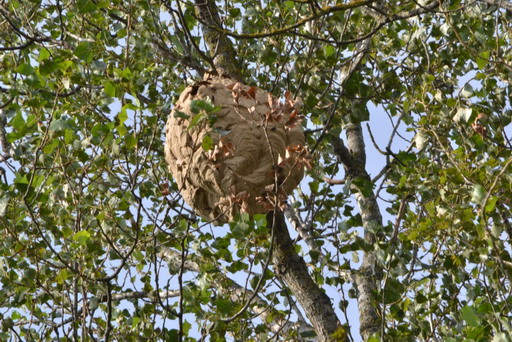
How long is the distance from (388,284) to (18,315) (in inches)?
94.8

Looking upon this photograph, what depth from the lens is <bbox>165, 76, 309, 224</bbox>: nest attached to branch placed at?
3.67 m

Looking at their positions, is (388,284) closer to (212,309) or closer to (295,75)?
(212,309)

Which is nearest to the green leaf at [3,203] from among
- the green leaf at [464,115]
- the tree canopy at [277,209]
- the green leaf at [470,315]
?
the tree canopy at [277,209]

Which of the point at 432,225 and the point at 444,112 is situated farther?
the point at 444,112

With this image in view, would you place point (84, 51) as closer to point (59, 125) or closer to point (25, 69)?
point (25, 69)

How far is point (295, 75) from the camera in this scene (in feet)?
16.5

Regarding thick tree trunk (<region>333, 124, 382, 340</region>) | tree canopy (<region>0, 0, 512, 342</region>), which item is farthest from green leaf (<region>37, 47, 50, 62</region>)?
thick tree trunk (<region>333, 124, 382, 340</region>)

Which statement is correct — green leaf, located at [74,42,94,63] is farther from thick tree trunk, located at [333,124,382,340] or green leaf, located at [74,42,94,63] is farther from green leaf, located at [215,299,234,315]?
thick tree trunk, located at [333,124,382,340]

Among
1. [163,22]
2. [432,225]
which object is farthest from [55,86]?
[432,225]

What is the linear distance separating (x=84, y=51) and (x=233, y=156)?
1.02 m

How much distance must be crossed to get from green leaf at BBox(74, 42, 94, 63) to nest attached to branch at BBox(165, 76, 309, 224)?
592 mm

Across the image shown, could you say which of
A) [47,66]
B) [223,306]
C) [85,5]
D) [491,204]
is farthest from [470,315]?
[85,5]

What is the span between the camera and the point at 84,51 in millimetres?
3859

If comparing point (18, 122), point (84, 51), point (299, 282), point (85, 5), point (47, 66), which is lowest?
point (299, 282)
